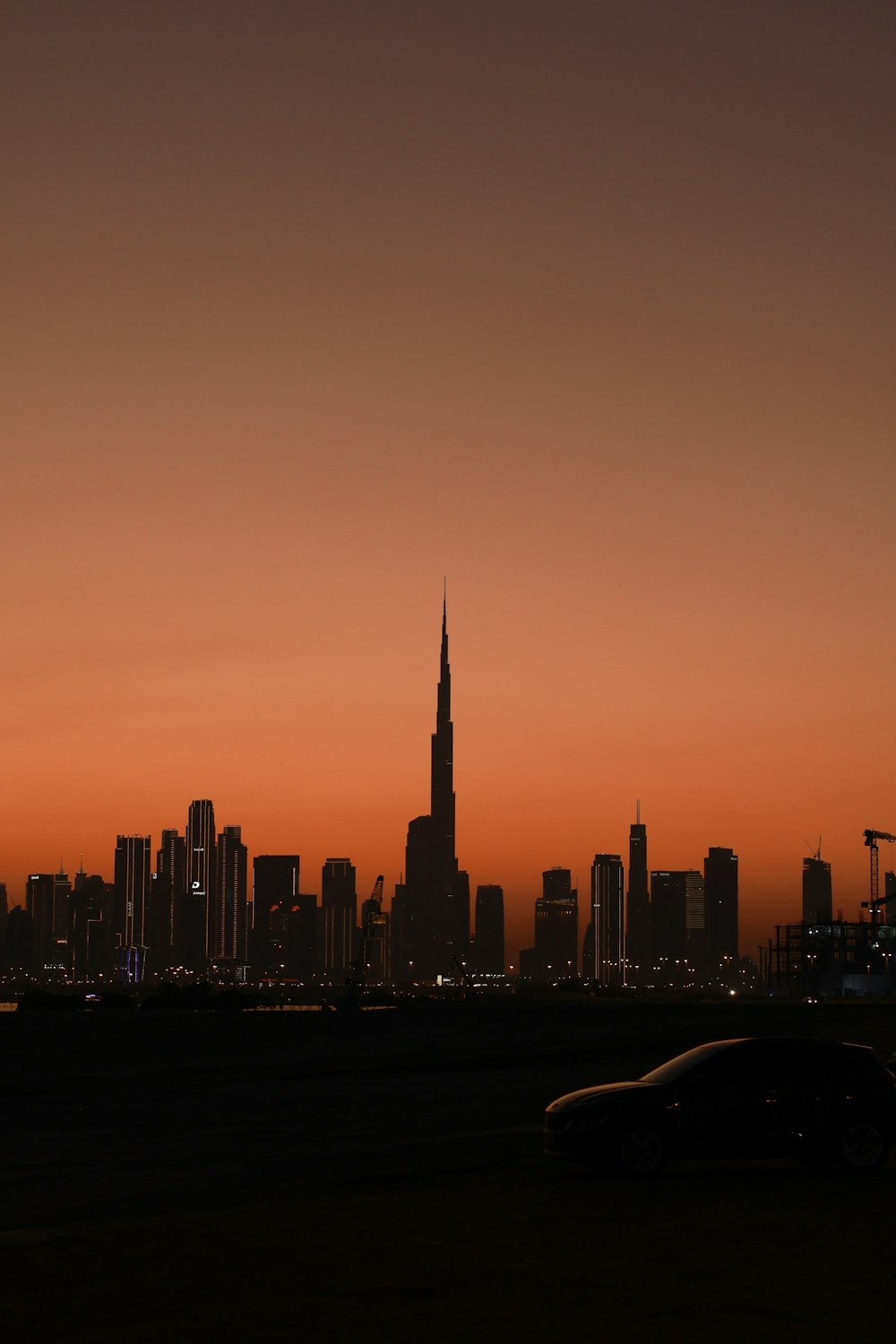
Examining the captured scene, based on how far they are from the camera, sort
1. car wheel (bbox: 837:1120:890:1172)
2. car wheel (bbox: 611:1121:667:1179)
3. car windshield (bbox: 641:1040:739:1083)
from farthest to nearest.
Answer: car wheel (bbox: 837:1120:890:1172) → car windshield (bbox: 641:1040:739:1083) → car wheel (bbox: 611:1121:667:1179)

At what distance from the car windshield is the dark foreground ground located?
1282 millimetres

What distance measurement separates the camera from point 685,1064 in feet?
62.1

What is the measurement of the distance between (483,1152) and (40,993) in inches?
3717

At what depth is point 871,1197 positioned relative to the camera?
16547 millimetres

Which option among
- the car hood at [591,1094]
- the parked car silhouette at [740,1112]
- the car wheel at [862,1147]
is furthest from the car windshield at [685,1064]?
the car wheel at [862,1147]

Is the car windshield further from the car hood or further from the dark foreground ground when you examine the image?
the dark foreground ground

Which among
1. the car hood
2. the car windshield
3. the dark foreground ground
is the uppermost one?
the car windshield

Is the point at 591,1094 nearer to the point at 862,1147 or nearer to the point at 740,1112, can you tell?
the point at 740,1112

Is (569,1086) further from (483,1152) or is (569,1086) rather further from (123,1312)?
(123,1312)

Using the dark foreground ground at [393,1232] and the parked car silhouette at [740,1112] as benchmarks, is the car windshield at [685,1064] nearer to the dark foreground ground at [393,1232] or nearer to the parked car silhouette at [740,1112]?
the parked car silhouette at [740,1112]

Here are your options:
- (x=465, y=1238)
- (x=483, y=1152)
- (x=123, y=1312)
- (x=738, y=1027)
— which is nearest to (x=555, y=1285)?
(x=465, y=1238)

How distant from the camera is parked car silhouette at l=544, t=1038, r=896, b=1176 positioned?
18188 millimetres

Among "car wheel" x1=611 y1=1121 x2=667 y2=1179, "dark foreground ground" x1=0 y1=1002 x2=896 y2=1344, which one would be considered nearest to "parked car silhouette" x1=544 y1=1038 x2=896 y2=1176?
"car wheel" x1=611 y1=1121 x2=667 y2=1179

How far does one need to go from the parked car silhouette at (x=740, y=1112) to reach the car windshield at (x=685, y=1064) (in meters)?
0.02
